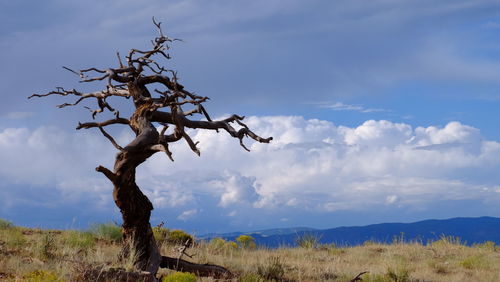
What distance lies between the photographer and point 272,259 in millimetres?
16188

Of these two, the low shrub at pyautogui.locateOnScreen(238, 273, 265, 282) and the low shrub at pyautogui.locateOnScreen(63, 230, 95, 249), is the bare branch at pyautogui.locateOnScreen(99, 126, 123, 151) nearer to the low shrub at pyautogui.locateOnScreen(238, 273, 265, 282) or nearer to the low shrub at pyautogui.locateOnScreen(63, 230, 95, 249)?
the low shrub at pyautogui.locateOnScreen(238, 273, 265, 282)

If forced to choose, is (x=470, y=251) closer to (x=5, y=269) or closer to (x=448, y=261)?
(x=448, y=261)

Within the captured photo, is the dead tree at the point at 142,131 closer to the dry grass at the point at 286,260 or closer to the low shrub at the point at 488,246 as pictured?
the dry grass at the point at 286,260

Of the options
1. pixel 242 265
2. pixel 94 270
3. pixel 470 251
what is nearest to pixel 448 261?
pixel 470 251

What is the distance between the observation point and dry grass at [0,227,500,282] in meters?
12.7

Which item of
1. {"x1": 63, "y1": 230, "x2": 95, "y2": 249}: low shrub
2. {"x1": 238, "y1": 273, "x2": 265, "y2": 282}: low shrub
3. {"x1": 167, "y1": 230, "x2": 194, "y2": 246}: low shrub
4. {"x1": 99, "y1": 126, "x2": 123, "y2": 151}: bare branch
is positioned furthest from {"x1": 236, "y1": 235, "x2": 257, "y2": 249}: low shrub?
{"x1": 99, "y1": 126, "x2": 123, "y2": 151}: bare branch

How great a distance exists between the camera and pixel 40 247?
14.9 meters

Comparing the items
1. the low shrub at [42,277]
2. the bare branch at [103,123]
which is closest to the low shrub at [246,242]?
the bare branch at [103,123]

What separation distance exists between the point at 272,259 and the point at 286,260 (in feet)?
5.64

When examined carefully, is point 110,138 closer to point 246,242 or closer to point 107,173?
point 107,173

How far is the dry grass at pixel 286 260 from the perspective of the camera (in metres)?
12.7

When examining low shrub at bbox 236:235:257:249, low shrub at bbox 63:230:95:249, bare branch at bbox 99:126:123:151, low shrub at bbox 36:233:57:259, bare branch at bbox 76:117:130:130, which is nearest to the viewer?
bare branch at bbox 99:126:123:151

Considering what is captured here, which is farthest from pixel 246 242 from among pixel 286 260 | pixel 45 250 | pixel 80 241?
pixel 45 250

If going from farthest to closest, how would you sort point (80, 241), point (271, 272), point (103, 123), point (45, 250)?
point (80, 241), point (45, 250), point (271, 272), point (103, 123)
